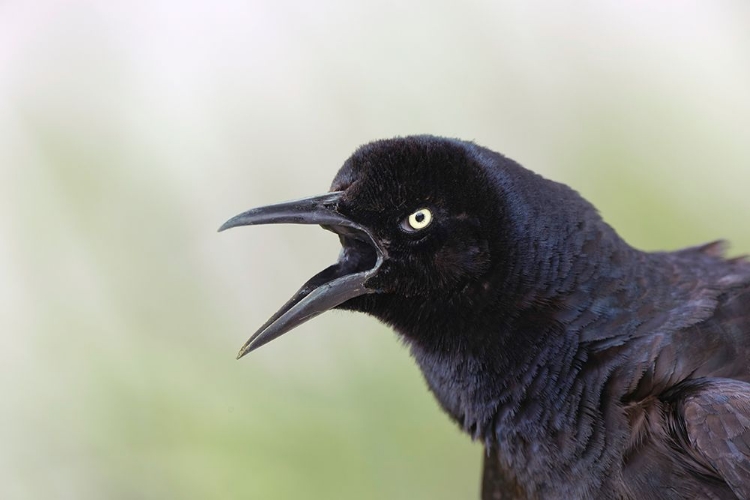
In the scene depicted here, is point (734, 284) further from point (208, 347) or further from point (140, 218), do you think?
point (140, 218)

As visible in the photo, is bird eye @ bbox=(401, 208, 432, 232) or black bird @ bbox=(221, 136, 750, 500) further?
bird eye @ bbox=(401, 208, 432, 232)

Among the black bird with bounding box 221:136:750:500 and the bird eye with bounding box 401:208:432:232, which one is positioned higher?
the bird eye with bounding box 401:208:432:232

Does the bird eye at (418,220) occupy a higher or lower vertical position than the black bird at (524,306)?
higher

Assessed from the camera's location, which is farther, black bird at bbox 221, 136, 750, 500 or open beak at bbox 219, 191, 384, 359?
open beak at bbox 219, 191, 384, 359

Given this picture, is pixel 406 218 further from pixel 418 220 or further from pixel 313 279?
pixel 313 279

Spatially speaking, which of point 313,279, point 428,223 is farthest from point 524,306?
point 313,279

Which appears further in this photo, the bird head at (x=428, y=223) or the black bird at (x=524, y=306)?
the bird head at (x=428, y=223)

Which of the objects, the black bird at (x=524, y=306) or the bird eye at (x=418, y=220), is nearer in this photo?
the black bird at (x=524, y=306)
